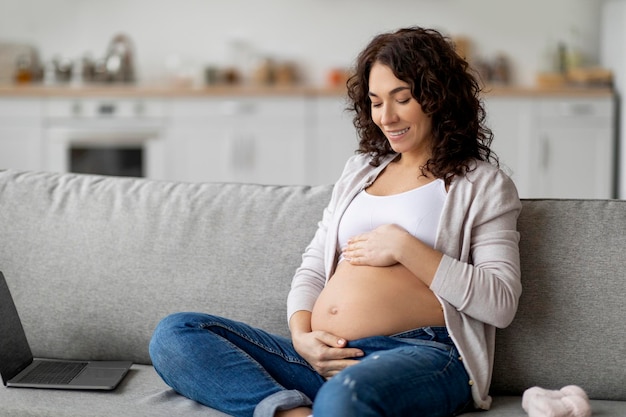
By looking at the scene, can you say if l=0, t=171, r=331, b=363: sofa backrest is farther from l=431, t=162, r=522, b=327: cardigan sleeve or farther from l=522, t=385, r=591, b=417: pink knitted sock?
l=522, t=385, r=591, b=417: pink knitted sock

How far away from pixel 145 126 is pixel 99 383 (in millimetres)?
3462

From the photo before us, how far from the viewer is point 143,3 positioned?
5.70 meters

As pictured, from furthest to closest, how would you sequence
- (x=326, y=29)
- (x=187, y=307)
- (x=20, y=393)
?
(x=326, y=29) → (x=187, y=307) → (x=20, y=393)

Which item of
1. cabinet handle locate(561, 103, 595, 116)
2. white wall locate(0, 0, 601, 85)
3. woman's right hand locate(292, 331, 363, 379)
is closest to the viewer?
woman's right hand locate(292, 331, 363, 379)

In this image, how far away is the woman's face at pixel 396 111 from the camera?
1.84 m

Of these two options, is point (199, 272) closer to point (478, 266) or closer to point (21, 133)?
point (478, 266)

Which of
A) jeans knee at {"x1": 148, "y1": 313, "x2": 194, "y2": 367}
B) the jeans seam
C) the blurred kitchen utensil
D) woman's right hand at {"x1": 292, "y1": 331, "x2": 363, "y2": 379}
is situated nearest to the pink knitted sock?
woman's right hand at {"x1": 292, "y1": 331, "x2": 363, "y2": 379}

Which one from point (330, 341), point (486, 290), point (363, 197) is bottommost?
point (330, 341)

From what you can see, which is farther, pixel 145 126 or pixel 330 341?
pixel 145 126

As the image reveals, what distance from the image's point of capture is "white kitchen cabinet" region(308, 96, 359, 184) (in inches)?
200

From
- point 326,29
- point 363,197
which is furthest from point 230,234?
point 326,29

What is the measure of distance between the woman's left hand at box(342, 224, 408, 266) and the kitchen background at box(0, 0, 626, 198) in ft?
10.7

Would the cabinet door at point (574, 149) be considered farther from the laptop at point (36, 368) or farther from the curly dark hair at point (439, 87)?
the laptop at point (36, 368)

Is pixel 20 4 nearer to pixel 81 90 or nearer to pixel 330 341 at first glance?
pixel 81 90
